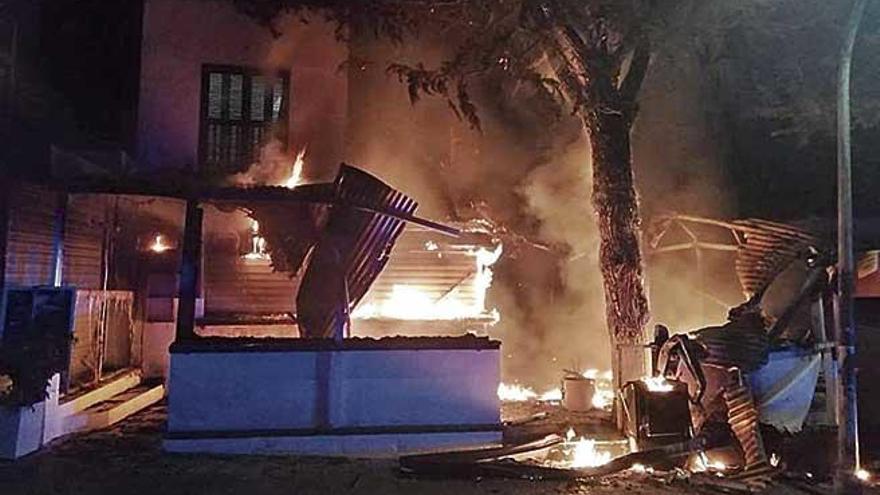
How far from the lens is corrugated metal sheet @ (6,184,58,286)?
38.2ft

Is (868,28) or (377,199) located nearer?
(377,199)

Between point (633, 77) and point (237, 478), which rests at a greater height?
point (633, 77)

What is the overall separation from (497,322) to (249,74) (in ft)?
26.5

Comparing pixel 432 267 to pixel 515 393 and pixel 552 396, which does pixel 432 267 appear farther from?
pixel 552 396

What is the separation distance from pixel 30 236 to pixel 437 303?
8205 millimetres

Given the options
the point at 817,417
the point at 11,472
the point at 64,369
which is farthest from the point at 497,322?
the point at 11,472

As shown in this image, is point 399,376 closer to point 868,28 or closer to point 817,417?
point 817,417

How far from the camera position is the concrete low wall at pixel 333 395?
30.8 feet

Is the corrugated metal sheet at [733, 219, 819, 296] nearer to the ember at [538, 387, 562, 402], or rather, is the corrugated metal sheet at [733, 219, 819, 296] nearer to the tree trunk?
the tree trunk

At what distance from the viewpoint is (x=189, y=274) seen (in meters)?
9.84

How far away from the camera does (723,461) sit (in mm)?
9688

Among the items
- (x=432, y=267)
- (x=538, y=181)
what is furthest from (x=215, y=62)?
(x=538, y=181)

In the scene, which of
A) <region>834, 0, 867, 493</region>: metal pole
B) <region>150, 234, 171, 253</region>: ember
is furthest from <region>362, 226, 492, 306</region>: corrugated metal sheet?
<region>834, 0, 867, 493</region>: metal pole

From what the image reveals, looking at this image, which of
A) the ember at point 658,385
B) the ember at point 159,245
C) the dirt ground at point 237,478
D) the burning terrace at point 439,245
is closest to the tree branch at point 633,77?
the burning terrace at point 439,245
